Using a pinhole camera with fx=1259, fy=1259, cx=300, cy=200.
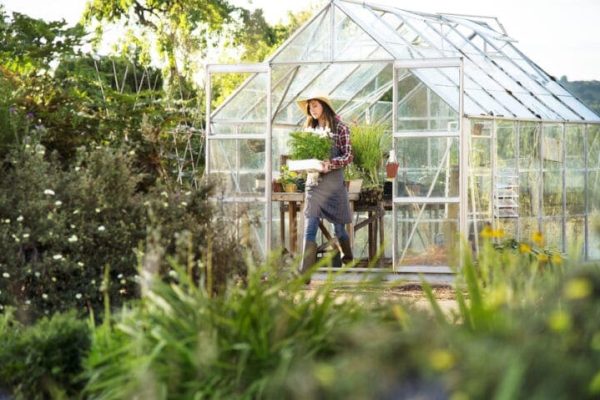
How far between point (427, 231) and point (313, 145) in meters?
2.00

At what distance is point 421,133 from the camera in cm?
1276

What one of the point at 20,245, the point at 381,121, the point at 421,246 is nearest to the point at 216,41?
the point at 381,121

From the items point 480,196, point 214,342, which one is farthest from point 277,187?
point 214,342

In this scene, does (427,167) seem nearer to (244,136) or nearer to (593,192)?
(244,136)

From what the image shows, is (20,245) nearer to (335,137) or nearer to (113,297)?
(113,297)

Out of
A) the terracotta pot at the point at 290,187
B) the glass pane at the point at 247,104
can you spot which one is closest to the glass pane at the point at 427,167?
the terracotta pot at the point at 290,187

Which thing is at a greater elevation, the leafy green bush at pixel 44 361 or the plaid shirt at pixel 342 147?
the plaid shirt at pixel 342 147

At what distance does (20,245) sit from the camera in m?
7.19

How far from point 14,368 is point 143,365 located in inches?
55.5

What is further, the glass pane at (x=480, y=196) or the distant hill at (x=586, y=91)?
the distant hill at (x=586, y=91)

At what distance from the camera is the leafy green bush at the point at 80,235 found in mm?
7051

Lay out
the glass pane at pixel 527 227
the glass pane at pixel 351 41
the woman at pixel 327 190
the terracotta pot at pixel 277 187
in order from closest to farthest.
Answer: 1. the woman at pixel 327 190
2. the terracotta pot at pixel 277 187
3. the glass pane at pixel 351 41
4. the glass pane at pixel 527 227

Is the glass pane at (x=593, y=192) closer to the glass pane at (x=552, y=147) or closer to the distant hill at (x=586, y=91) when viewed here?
the glass pane at (x=552, y=147)

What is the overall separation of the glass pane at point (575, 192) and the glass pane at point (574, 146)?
117 mm
